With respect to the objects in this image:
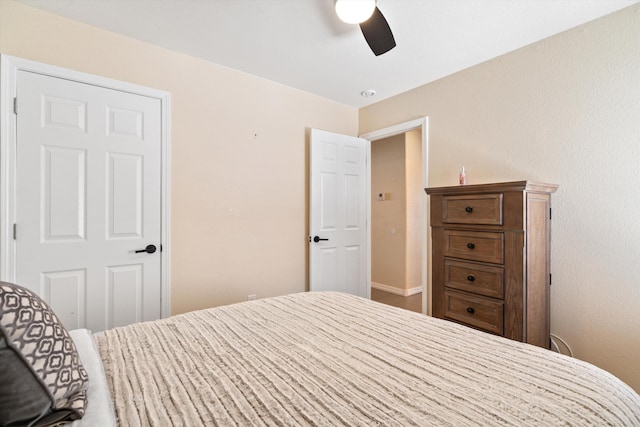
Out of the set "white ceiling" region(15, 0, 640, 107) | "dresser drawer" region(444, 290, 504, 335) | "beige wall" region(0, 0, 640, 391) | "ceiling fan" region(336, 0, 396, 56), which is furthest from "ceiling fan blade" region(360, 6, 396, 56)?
"dresser drawer" region(444, 290, 504, 335)

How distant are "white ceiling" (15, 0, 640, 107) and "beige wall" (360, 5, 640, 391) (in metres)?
0.18

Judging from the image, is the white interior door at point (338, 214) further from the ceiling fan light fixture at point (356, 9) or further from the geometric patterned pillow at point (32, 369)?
the geometric patterned pillow at point (32, 369)

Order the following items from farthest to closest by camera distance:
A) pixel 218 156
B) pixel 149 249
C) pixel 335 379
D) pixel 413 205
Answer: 1. pixel 413 205
2. pixel 218 156
3. pixel 149 249
4. pixel 335 379

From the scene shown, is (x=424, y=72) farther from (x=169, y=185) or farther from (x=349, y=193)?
(x=169, y=185)

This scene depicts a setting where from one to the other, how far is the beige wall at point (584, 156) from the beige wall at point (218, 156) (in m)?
1.84

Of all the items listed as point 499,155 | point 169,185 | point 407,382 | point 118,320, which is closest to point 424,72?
point 499,155

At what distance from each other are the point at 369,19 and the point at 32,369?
6.54 feet

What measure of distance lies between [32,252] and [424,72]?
3286 millimetres

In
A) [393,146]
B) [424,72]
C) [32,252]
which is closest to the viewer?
[32,252]

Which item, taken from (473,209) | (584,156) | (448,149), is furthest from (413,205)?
(584,156)

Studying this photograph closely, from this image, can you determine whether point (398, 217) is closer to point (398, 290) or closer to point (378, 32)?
point (398, 290)

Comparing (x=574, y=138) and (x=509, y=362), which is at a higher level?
(x=574, y=138)

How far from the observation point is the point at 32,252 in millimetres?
1922

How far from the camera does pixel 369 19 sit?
5.60ft
